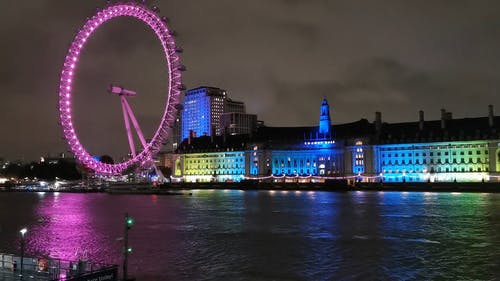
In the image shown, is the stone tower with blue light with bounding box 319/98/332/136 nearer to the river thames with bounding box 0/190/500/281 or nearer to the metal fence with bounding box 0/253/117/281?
the river thames with bounding box 0/190/500/281

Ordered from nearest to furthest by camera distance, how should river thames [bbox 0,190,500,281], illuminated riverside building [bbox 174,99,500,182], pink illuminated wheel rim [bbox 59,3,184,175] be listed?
river thames [bbox 0,190,500,281] → pink illuminated wheel rim [bbox 59,3,184,175] → illuminated riverside building [bbox 174,99,500,182]

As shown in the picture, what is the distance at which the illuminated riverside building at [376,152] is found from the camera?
484ft

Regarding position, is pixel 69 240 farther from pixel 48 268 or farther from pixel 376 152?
pixel 376 152

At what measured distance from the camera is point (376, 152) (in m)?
167

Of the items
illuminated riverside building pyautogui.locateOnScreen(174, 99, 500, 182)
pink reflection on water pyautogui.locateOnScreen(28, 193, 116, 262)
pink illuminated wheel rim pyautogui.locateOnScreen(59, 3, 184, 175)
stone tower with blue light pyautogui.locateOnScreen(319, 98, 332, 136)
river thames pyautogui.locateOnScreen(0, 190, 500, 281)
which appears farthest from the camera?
stone tower with blue light pyautogui.locateOnScreen(319, 98, 332, 136)

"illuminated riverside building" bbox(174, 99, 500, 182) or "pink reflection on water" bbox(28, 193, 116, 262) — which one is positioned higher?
"illuminated riverside building" bbox(174, 99, 500, 182)

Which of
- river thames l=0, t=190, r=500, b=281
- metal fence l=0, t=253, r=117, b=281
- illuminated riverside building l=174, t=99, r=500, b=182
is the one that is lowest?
river thames l=0, t=190, r=500, b=281

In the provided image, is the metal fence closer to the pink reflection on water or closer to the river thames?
the river thames

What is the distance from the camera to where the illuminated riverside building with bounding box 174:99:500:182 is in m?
148

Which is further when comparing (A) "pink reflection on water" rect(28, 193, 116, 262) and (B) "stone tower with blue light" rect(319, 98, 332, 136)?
(B) "stone tower with blue light" rect(319, 98, 332, 136)

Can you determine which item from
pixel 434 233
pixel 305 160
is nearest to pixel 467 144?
pixel 305 160

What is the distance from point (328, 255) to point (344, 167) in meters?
146

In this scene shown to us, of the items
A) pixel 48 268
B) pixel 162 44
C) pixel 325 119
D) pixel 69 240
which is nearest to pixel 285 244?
pixel 69 240

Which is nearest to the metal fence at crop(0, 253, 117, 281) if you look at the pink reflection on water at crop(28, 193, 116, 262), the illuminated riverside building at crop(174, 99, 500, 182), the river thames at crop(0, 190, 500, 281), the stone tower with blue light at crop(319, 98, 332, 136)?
the river thames at crop(0, 190, 500, 281)
